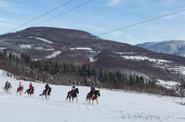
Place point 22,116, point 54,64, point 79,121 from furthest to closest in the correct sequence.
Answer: point 54,64 < point 22,116 < point 79,121

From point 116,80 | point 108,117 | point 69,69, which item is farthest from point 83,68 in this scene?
point 108,117

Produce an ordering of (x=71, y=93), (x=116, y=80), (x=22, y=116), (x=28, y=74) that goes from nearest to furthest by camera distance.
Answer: (x=22, y=116)
(x=71, y=93)
(x=28, y=74)
(x=116, y=80)

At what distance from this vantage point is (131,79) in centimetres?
17875

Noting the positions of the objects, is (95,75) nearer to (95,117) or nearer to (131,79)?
(131,79)

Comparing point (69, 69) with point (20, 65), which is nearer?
point (20, 65)

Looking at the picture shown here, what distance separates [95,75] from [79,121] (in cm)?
16022

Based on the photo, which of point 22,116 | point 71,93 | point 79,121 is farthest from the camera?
point 71,93

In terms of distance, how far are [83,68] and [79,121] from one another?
548ft

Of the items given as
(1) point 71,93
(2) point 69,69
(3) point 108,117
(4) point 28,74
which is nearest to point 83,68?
(2) point 69,69

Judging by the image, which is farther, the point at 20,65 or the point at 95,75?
the point at 95,75

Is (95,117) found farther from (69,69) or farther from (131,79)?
(69,69)

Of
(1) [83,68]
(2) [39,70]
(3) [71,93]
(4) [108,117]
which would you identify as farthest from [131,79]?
(4) [108,117]

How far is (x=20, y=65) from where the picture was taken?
561 feet

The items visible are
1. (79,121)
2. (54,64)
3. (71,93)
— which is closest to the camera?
(79,121)
